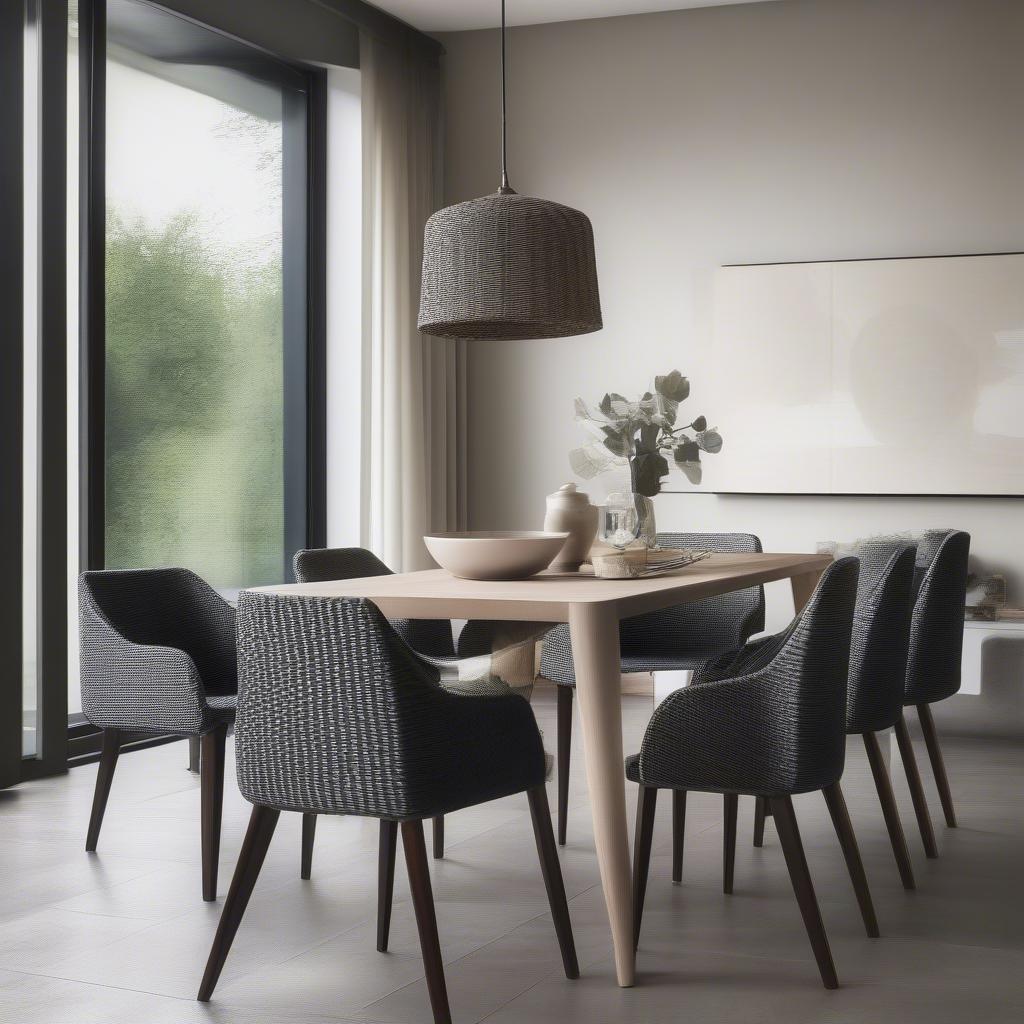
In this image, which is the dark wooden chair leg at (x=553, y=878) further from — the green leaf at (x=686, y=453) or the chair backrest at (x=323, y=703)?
the green leaf at (x=686, y=453)

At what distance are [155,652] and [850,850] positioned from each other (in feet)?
5.34

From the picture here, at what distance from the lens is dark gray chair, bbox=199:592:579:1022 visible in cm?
214

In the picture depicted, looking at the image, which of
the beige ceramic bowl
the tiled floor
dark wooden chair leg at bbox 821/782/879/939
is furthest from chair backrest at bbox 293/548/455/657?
dark wooden chair leg at bbox 821/782/879/939

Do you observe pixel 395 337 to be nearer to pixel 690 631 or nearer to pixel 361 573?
pixel 361 573

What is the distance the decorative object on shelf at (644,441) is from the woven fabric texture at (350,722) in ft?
4.00

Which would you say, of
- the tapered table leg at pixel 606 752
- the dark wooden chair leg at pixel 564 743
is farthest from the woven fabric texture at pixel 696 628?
the tapered table leg at pixel 606 752

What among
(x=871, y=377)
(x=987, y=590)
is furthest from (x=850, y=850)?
(x=871, y=377)

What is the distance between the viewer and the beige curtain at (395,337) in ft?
18.8

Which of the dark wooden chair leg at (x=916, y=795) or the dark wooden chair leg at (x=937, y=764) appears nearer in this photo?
the dark wooden chair leg at (x=916, y=795)

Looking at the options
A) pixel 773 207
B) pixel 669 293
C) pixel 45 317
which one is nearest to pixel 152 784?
pixel 45 317

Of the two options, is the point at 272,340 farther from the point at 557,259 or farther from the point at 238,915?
the point at 238,915

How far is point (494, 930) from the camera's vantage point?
2.74 m

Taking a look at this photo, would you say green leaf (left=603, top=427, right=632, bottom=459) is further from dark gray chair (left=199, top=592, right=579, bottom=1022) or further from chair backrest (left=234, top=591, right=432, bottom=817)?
chair backrest (left=234, top=591, right=432, bottom=817)

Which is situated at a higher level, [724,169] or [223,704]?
[724,169]
